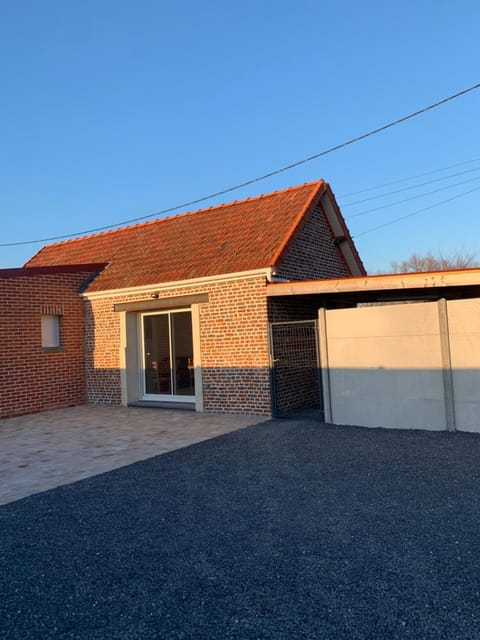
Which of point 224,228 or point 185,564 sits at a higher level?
point 224,228

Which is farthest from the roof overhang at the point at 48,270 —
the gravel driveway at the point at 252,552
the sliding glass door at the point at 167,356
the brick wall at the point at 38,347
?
the gravel driveway at the point at 252,552

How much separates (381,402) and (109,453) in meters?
4.73

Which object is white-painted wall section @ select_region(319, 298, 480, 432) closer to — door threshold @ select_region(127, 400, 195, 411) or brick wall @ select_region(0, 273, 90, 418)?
door threshold @ select_region(127, 400, 195, 411)

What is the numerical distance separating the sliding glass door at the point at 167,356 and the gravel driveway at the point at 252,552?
5.33m

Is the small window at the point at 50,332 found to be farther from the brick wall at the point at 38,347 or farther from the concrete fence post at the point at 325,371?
the concrete fence post at the point at 325,371

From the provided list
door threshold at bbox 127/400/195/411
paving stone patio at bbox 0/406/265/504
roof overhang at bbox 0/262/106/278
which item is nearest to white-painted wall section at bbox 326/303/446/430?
paving stone patio at bbox 0/406/265/504

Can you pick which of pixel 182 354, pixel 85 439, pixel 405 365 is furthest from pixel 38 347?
→ pixel 405 365

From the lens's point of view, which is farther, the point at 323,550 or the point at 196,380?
the point at 196,380

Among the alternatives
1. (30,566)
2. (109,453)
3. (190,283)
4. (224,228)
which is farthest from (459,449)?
(224,228)

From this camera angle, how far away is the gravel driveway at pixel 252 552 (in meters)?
2.87

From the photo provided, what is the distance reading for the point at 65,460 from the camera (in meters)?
6.98

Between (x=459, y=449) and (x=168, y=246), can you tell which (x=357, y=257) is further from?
(x=459, y=449)

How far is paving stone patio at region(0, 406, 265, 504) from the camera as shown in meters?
6.25

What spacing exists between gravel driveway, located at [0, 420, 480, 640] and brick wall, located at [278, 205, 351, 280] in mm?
5561
